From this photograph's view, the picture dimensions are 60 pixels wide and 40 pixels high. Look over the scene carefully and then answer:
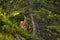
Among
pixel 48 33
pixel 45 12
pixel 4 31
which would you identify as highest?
pixel 4 31

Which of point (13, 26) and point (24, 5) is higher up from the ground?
point (13, 26)

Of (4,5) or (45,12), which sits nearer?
(45,12)

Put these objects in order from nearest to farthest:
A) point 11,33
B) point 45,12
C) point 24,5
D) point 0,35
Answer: point 0,35 < point 11,33 < point 45,12 < point 24,5

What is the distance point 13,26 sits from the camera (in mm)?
1956

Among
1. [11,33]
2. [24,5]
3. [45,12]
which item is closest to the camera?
[11,33]

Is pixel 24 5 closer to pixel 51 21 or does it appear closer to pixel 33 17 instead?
pixel 33 17

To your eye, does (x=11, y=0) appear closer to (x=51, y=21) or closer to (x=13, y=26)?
(x=51, y=21)

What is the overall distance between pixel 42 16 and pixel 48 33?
0.69 meters

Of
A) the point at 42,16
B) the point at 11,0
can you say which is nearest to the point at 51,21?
the point at 42,16

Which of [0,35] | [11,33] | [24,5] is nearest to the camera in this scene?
[0,35]

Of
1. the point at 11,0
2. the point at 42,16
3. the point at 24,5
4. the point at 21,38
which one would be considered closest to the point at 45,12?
the point at 42,16

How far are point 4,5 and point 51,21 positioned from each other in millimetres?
1807

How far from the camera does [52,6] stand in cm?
684

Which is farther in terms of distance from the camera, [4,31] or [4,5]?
[4,5]
